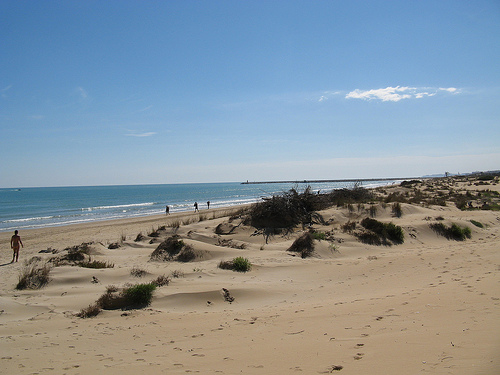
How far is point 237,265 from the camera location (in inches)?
412

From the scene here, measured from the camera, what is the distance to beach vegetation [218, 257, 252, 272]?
10.4m

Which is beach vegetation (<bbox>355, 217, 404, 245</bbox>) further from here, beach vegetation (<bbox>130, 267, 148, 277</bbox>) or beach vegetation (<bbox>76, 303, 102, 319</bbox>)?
beach vegetation (<bbox>76, 303, 102, 319</bbox>)

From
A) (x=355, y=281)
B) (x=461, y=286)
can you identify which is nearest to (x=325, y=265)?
(x=355, y=281)

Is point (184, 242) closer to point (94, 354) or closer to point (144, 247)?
point (144, 247)

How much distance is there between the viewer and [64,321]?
6504mm

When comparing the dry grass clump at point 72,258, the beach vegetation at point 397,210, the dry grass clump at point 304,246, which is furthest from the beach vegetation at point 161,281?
the beach vegetation at point 397,210

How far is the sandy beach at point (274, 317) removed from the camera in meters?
4.25

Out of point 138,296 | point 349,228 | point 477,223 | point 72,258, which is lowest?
point 477,223

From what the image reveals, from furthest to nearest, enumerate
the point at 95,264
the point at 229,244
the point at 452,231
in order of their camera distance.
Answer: the point at 452,231 < the point at 229,244 < the point at 95,264

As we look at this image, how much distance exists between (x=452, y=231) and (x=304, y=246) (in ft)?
25.2

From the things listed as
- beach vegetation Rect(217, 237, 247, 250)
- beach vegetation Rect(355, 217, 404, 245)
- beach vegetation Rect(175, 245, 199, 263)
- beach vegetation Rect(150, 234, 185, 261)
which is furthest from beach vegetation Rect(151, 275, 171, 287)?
beach vegetation Rect(355, 217, 404, 245)

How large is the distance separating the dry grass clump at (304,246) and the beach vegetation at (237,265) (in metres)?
2.50

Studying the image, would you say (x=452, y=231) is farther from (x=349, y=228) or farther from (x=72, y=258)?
(x=72, y=258)

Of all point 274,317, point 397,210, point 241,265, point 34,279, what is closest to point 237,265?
point 241,265
